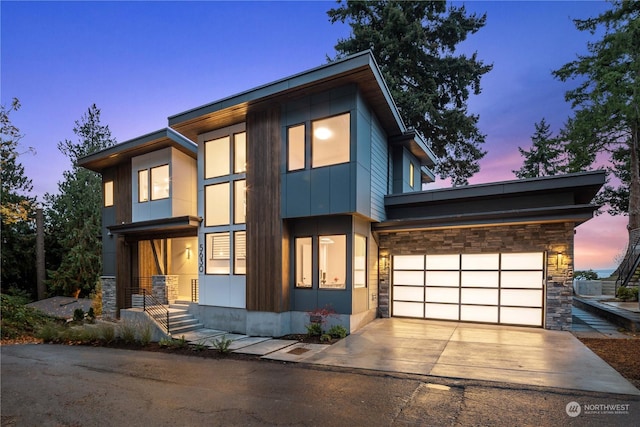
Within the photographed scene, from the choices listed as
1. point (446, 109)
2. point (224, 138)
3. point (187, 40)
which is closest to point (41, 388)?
point (224, 138)

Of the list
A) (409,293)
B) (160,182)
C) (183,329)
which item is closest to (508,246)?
(409,293)

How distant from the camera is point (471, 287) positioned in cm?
1080

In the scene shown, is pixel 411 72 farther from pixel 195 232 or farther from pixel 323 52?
pixel 195 232

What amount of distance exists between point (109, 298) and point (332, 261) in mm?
11778

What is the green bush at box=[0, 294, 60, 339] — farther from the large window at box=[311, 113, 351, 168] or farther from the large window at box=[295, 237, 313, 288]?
the large window at box=[311, 113, 351, 168]

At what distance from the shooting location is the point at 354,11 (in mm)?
19625

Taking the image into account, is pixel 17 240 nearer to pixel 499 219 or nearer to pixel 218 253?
pixel 218 253

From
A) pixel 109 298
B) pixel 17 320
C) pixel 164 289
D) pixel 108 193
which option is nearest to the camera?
pixel 164 289

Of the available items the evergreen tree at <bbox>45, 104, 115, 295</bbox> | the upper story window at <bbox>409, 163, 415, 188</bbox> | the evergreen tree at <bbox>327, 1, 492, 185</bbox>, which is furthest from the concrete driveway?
the evergreen tree at <bbox>45, 104, 115, 295</bbox>

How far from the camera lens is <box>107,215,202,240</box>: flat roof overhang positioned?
1180cm

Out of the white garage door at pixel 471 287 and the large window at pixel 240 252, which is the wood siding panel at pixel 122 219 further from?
the white garage door at pixel 471 287

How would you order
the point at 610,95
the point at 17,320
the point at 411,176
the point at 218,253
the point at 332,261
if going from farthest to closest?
1. the point at 610,95
2. the point at 411,176
3. the point at 17,320
4. the point at 218,253
5. the point at 332,261

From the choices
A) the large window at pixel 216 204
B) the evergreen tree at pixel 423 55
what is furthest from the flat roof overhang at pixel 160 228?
the evergreen tree at pixel 423 55

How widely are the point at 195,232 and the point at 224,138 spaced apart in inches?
157
